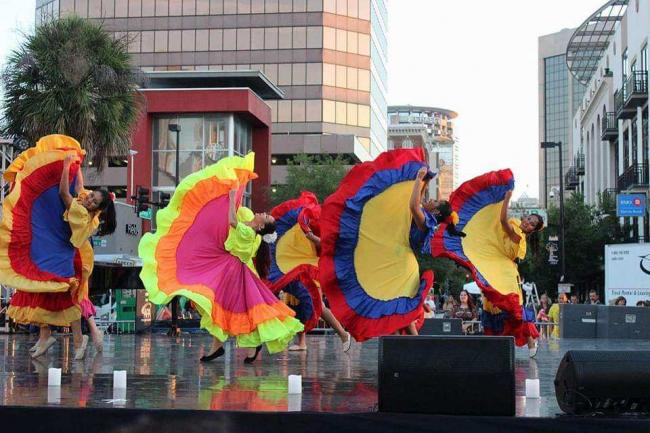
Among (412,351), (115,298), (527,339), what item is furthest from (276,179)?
(412,351)

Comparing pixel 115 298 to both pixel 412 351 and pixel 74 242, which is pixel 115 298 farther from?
pixel 412 351

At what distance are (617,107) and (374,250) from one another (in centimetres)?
3596

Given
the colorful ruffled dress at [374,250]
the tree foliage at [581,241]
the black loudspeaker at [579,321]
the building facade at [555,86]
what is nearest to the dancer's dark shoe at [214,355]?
the colorful ruffled dress at [374,250]

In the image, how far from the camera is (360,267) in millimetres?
10234

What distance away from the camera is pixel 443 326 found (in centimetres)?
2009

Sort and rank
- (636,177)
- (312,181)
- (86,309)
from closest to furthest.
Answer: (86,309) → (636,177) → (312,181)

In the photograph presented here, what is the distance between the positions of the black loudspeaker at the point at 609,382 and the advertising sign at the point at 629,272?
18.4 m

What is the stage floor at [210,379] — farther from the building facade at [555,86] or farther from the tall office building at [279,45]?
the building facade at [555,86]

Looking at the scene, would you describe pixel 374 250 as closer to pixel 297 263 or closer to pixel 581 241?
pixel 297 263

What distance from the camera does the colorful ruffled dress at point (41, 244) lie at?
1114cm

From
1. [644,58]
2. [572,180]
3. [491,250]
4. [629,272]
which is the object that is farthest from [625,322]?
[572,180]

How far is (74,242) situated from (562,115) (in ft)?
479

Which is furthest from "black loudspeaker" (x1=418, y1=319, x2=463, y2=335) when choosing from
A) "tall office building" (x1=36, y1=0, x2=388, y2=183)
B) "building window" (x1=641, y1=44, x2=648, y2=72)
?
"tall office building" (x1=36, y1=0, x2=388, y2=183)

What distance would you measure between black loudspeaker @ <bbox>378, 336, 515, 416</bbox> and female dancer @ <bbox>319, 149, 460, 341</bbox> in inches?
134
